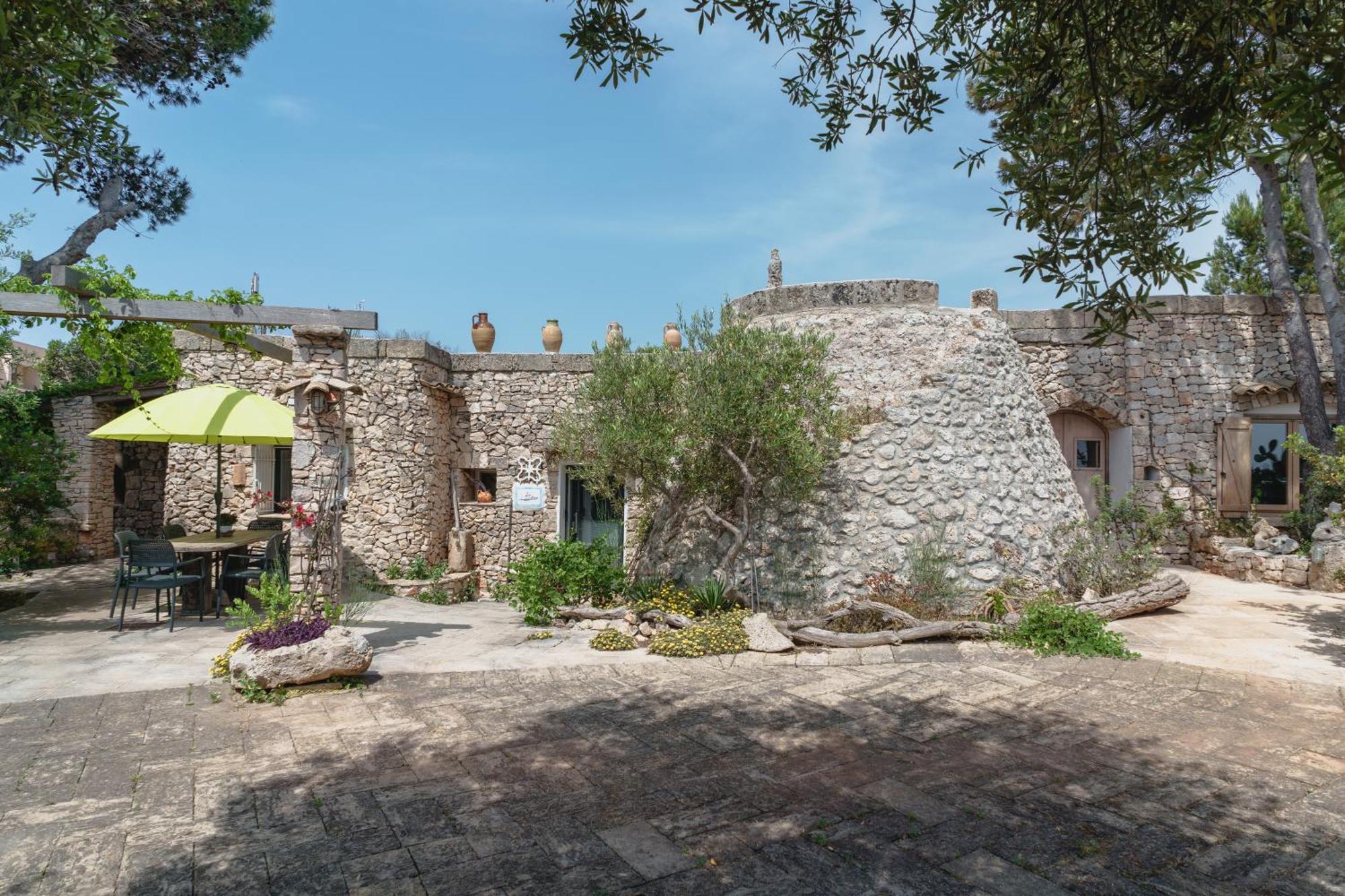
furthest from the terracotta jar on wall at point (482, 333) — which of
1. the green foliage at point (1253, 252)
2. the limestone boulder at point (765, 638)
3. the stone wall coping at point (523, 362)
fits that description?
the green foliage at point (1253, 252)

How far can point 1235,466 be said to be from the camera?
11.1 m

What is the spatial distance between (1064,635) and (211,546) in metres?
8.15

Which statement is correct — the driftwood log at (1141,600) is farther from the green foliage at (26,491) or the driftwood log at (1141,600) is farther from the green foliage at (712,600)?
the green foliage at (26,491)

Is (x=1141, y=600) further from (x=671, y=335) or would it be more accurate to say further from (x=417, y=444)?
(x=417, y=444)

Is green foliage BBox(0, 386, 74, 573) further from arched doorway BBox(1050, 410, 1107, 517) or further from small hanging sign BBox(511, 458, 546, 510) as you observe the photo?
arched doorway BBox(1050, 410, 1107, 517)

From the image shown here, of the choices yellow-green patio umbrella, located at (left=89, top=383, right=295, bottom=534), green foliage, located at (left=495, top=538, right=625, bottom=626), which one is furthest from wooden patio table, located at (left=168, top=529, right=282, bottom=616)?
green foliage, located at (left=495, top=538, right=625, bottom=626)

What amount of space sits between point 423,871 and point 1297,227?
685 inches

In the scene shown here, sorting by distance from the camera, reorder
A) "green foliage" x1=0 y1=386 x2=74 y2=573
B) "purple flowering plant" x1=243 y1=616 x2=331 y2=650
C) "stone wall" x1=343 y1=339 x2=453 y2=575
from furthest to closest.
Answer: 1. "stone wall" x1=343 y1=339 x2=453 y2=575
2. "green foliage" x1=0 y1=386 x2=74 y2=573
3. "purple flowering plant" x1=243 y1=616 x2=331 y2=650

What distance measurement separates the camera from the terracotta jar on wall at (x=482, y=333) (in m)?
11.8

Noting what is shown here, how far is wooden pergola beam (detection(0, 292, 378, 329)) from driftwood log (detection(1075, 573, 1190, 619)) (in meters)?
7.39

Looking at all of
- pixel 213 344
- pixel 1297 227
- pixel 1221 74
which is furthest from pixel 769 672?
pixel 1297 227

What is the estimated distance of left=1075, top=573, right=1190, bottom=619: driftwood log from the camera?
7504 mm

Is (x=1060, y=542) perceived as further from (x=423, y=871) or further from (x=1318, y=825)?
(x=423, y=871)

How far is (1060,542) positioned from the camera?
8.17 m
